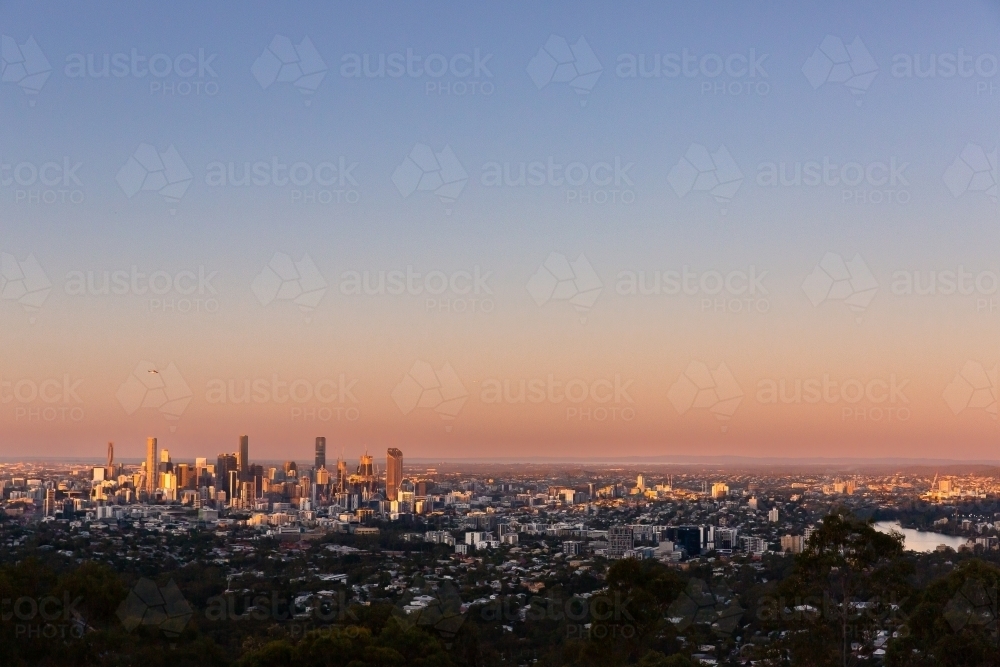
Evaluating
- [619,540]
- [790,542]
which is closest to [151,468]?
[619,540]

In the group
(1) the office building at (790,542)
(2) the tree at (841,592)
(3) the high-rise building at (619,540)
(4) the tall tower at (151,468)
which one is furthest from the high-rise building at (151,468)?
Answer: (2) the tree at (841,592)

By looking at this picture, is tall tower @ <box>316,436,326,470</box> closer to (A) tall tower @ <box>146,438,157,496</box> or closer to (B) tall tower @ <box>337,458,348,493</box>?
(B) tall tower @ <box>337,458,348,493</box>

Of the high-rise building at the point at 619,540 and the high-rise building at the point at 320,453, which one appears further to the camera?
the high-rise building at the point at 320,453

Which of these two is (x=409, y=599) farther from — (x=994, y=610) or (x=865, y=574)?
(x=994, y=610)

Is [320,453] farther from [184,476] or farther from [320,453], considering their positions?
[184,476]

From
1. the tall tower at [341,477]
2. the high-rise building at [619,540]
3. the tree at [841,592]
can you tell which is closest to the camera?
the tree at [841,592]

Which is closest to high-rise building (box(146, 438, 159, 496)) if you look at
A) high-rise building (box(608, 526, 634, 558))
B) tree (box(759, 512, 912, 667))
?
high-rise building (box(608, 526, 634, 558))

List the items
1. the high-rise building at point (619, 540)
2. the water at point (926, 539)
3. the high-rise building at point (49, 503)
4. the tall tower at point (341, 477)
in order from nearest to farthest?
the water at point (926, 539) < the high-rise building at point (619, 540) < the high-rise building at point (49, 503) < the tall tower at point (341, 477)

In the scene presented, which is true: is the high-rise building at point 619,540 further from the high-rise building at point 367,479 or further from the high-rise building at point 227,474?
the high-rise building at point 227,474
